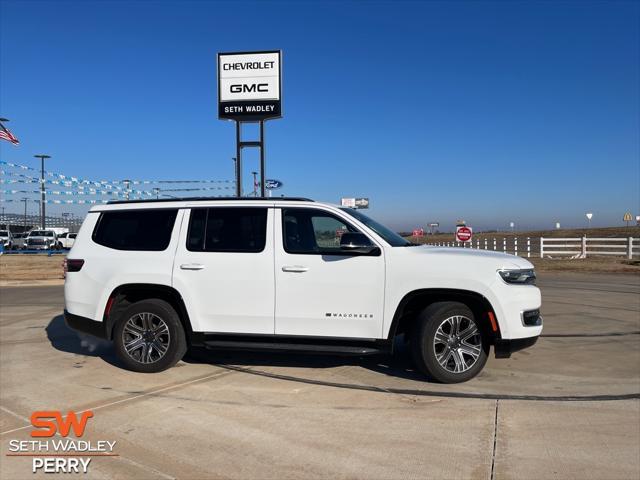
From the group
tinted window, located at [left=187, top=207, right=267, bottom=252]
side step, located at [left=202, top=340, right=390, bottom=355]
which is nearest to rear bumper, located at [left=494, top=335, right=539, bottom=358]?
side step, located at [left=202, top=340, right=390, bottom=355]

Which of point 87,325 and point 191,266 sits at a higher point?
point 191,266

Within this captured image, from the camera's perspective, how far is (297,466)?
3.75 metres

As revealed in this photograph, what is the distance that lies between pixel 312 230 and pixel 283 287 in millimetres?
747

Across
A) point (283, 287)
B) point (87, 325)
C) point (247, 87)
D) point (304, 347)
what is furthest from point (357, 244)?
point (247, 87)

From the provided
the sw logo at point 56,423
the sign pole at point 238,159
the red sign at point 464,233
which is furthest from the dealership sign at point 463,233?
the sw logo at point 56,423

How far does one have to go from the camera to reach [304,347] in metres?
5.67

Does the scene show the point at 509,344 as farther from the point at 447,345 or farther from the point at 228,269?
the point at 228,269

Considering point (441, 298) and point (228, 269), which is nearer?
point (441, 298)

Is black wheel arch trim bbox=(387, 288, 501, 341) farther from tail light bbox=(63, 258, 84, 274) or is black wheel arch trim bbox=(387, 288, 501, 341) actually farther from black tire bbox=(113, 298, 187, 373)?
tail light bbox=(63, 258, 84, 274)

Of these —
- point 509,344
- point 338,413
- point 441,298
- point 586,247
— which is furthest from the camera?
point 586,247

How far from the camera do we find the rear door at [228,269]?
19.0ft

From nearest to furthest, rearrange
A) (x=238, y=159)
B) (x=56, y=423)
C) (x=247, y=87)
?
(x=56, y=423)
(x=238, y=159)
(x=247, y=87)

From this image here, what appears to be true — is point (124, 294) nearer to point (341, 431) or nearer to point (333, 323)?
point (333, 323)

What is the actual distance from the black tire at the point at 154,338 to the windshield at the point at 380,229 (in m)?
2.36
